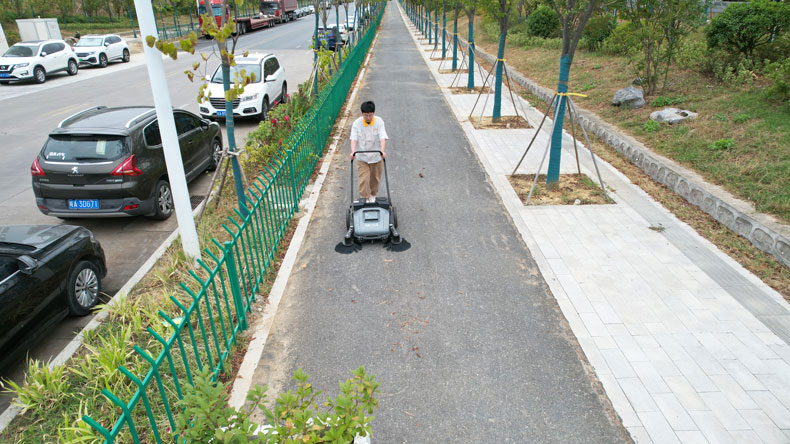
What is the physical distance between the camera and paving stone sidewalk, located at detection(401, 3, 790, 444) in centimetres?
381

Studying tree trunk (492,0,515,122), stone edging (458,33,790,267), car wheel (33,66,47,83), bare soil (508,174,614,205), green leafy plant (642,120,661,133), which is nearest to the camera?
stone edging (458,33,790,267)

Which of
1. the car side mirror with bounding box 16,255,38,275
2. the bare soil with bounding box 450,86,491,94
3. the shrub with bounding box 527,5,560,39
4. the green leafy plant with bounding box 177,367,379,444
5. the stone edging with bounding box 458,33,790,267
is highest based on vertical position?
the shrub with bounding box 527,5,560,39

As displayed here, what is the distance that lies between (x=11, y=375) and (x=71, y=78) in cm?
2262

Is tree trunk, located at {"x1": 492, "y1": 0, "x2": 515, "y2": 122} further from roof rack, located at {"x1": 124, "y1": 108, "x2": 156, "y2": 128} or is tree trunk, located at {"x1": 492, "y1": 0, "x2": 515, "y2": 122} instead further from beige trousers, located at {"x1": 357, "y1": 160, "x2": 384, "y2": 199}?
roof rack, located at {"x1": 124, "y1": 108, "x2": 156, "y2": 128}

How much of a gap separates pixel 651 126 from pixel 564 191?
3607 mm

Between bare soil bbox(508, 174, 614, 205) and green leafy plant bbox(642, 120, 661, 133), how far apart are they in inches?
107

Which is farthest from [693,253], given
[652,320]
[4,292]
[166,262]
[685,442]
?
[4,292]

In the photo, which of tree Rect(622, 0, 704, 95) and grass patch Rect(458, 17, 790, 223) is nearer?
grass patch Rect(458, 17, 790, 223)

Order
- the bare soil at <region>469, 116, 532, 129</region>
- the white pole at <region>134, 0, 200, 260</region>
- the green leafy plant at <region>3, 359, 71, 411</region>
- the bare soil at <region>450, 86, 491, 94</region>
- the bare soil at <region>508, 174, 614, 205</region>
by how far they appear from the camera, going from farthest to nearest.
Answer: the bare soil at <region>450, 86, 491, 94</region> → the bare soil at <region>469, 116, 532, 129</region> → the bare soil at <region>508, 174, 614, 205</region> → the white pole at <region>134, 0, 200, 260</region> → the green leafy plant at <region>3, 359, 71, 411</region>

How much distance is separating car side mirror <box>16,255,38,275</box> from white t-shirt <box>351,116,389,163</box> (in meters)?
3.98

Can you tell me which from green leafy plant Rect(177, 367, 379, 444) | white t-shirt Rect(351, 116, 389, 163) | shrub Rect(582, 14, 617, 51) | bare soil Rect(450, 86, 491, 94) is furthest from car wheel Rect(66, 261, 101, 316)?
shrub Rect(582, 14, 617, 51)

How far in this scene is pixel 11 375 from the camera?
15.2 feet

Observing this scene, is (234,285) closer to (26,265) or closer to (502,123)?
A: (26,265)

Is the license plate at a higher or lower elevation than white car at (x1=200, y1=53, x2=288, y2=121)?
lower
